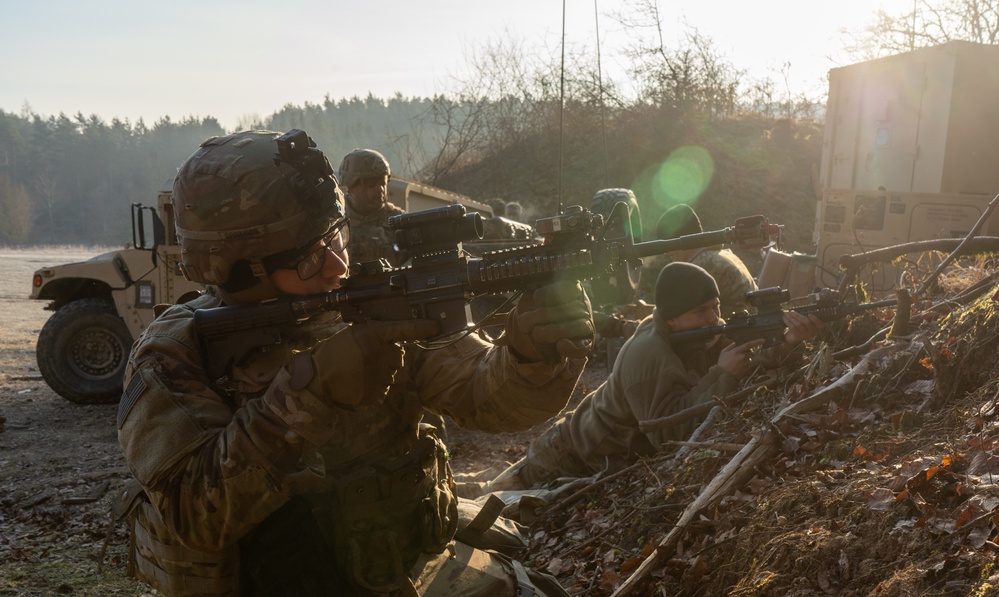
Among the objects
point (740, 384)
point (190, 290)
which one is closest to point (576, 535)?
point (740, 384)

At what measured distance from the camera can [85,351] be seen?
399 inches

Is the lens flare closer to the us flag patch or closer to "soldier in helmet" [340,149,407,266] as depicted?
"soldier in helmet" [340,149,407,266]

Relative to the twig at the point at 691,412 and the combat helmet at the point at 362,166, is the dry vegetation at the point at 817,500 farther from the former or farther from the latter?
the combat helmet at the point at 362,166

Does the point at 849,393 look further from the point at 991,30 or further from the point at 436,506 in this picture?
the point at 991,30

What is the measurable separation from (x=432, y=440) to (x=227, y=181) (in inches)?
42.8

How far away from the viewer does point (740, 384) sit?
4.71m

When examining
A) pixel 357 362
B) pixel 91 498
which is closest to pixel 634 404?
pixel 357 362

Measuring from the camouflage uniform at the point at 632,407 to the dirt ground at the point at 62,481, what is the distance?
209 cm

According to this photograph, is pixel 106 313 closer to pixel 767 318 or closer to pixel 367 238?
pixel 367 238

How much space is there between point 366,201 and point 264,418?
17.0ft

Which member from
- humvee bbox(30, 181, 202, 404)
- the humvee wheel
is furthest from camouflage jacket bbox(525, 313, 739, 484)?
the humvee wheel

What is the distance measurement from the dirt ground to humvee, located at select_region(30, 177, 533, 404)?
0.37m

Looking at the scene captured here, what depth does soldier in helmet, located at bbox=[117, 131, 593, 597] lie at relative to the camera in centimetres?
224

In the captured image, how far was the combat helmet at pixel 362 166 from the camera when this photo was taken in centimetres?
698
